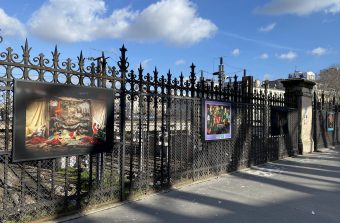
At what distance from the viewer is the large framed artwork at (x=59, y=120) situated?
16.0ft

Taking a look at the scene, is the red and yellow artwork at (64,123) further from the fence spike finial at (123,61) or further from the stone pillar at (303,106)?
the stone pillar at (303,106)

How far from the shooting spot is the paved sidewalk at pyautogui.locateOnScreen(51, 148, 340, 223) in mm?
5676

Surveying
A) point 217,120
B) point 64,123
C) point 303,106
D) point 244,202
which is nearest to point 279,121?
point 303,106

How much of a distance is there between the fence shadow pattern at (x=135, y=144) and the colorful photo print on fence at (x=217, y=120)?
0.18m

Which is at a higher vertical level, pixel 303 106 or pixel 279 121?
pixel 303 106

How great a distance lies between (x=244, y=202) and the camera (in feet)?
21.8

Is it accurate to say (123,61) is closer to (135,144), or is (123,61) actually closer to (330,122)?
(135,144)

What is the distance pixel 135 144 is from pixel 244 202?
265 cm

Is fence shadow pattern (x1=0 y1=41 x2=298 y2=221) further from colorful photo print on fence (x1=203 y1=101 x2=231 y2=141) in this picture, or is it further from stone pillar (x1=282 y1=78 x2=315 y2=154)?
stone pillar (x1=282 y1=78 x2=315 y2=154)

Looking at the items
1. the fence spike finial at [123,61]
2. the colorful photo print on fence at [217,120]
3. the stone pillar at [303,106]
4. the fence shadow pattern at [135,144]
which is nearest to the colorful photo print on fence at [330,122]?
the stone pillar at [303,106]

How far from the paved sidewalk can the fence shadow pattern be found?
385 mm

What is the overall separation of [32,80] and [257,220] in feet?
13.0

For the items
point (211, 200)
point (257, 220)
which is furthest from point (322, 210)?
point (211, 200)

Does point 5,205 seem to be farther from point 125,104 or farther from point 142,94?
point 142,94
